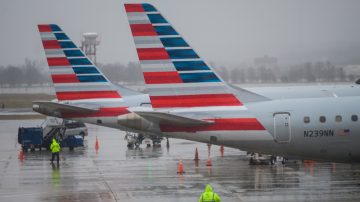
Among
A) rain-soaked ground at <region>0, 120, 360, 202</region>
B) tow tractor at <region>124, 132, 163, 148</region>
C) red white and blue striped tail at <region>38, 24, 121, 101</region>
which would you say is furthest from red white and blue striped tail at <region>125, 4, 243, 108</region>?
tow tractor at <region>124, 132, 163, 148</region>

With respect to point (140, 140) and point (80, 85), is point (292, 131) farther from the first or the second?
point (140, 140)

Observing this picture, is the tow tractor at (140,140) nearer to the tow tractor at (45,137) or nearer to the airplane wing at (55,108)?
the tow tractor at (45,137)

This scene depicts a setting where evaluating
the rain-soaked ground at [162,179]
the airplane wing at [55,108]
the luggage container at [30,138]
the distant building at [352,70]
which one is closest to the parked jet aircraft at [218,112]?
the rain-soaked ground at [162,179]

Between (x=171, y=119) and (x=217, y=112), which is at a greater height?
(x=217, y=112)

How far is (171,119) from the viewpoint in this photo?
72.7 ft

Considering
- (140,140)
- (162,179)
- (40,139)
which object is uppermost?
(40,139)

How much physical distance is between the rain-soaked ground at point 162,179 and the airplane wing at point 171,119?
8.89 ft

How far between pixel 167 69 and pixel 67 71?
16.9 metres

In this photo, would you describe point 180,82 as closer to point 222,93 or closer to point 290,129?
point 222,93

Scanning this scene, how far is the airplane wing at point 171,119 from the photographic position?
21703 millimetres

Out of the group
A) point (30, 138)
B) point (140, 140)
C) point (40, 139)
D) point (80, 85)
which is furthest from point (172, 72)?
point (140, 140)

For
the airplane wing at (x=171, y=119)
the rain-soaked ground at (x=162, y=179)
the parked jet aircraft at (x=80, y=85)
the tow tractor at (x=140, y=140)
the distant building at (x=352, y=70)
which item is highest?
the distant building at (x=352, y=70)

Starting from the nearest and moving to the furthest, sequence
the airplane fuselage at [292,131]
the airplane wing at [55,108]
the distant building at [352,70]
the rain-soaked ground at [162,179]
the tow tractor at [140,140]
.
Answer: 1. the airplane fuselage at [292,131]
2. the rain-soaked ground at [162,179]
3. the airplane wing at [55,108]
4. the tow tractor at [140,140]
5. the distant building at [352,70]

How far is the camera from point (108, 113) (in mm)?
38000
